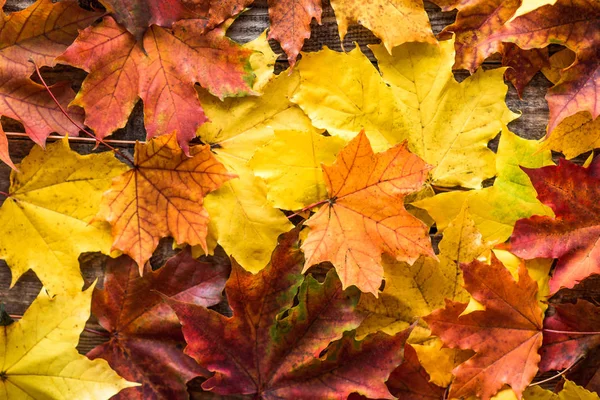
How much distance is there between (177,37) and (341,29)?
273 millimetres

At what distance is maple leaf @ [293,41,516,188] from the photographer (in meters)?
0.94

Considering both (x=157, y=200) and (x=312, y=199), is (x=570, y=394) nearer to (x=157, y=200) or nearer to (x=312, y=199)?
(x=312, y=199)

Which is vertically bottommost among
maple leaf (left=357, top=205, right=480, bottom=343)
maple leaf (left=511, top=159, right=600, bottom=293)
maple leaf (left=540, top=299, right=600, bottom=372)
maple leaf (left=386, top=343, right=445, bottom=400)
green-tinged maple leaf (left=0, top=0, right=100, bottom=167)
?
maple leaf (left=386, top=343, right=445, bottom=400)

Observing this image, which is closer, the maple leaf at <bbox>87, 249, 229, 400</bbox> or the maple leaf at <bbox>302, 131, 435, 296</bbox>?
the maple leaf at <bbox>302, 131, 435, 296</bbox>

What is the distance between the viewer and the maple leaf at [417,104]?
94 cm

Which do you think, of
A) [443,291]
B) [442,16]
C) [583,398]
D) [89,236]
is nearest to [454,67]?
[442,16]

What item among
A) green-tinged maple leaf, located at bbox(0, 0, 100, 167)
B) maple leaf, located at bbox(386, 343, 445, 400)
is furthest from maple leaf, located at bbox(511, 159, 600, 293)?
green-tinged maple leaf, located at bbox(0, 0, 100, 167)

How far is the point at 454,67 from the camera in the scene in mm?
953

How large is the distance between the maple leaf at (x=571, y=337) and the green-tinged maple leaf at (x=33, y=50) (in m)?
0.91

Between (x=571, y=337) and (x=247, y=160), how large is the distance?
623 millimetres

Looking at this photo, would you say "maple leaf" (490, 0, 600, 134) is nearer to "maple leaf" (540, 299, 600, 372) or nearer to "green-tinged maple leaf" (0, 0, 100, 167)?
"maple leaf" (540, 299, 600, 372)

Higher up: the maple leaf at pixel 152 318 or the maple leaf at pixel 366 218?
the maple leaf at pixel 366 218

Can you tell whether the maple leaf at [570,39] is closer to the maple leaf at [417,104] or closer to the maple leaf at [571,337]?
the maple leaf at [417,104]

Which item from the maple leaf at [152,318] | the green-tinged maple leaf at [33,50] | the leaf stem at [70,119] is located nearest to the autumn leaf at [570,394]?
the maple leaf at [152,318]
